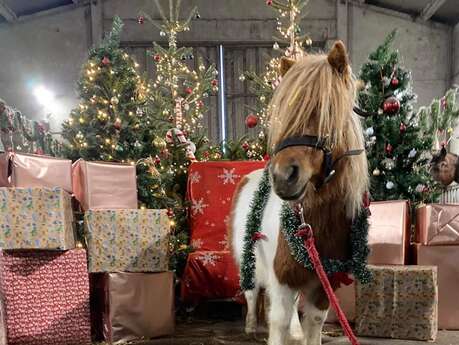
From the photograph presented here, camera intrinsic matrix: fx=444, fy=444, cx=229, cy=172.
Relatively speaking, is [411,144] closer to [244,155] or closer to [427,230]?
[427,230]

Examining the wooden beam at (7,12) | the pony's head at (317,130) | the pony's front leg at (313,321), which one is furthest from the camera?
the wooden beam at (7,12)

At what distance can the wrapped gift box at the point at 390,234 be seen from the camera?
3109 millimetres

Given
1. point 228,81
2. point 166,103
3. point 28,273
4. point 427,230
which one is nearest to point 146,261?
point 28,273

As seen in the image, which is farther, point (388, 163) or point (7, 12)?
point (7, 12)

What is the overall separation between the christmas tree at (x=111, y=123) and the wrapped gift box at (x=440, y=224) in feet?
6.32

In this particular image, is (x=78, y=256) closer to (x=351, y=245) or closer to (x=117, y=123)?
(x=117, y=123)

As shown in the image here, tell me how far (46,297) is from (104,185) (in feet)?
2.45

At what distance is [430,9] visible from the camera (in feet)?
29.8

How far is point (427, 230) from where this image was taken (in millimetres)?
3094

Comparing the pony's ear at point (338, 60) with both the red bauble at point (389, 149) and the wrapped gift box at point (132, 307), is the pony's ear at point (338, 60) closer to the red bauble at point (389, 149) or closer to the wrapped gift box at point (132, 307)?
the wrapped gift box at point (132, 307)

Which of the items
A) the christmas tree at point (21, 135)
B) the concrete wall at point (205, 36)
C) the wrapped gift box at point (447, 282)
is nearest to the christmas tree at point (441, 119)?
the wrapped gift box at point (447, 282)

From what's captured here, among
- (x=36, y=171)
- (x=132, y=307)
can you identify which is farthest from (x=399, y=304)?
(x=36, y=171)

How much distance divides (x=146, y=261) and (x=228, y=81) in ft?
23.6

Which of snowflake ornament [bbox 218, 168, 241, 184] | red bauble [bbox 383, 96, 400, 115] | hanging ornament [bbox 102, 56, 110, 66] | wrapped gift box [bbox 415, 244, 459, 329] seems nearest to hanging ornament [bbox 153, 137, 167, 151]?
snowflake ornament [bbox 218, 168, 241, 184]
